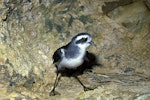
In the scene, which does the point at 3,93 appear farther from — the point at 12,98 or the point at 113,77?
the point at 113,77

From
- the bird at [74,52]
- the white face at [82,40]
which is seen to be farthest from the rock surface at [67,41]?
the white face at [82,40]

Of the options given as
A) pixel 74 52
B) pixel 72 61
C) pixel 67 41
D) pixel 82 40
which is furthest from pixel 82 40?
pixel 67 41

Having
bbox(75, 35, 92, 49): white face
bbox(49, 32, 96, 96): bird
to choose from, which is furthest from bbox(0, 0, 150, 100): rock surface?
bbox(75, 35, 92, 49): white face

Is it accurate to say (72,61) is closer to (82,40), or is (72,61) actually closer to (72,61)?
(72,61)

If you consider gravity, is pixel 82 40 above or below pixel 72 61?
above

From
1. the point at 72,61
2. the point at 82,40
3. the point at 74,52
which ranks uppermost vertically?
the point at 82,40

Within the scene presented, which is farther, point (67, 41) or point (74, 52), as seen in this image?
point (67, 41)

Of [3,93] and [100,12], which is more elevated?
[100,12]

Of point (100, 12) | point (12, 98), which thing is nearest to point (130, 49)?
point (100, 12)

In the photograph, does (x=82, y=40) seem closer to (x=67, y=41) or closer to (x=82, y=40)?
(x=82, y=40)
